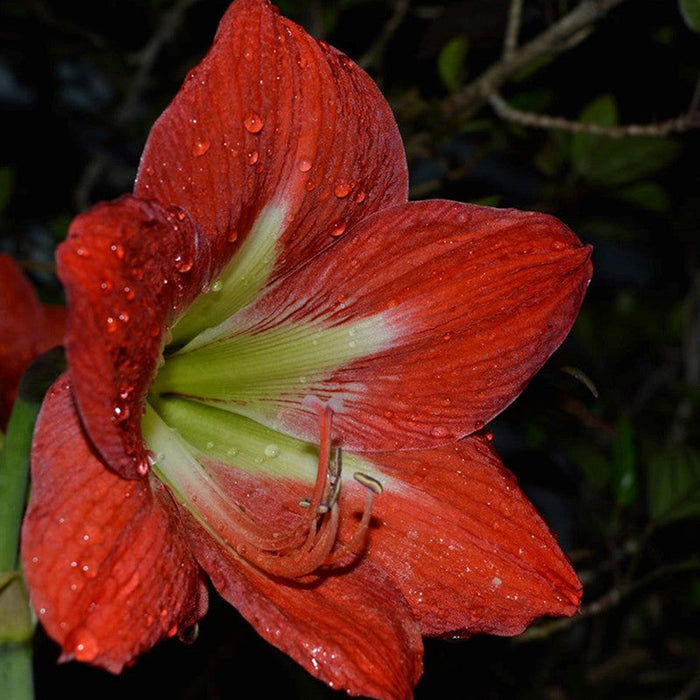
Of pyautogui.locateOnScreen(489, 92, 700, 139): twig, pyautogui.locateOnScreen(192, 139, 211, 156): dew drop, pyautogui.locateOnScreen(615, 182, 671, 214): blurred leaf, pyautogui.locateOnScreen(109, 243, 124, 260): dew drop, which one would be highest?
pyautogui.locateOnScreen(192, 139, 211, 156): dew drop

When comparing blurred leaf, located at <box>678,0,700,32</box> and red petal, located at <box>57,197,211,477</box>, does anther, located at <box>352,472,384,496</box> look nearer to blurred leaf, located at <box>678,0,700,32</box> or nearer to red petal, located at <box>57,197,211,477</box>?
red petal, located at <box>57,197,211,477</box>

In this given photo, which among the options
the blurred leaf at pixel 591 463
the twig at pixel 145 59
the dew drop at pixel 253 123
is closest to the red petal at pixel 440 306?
the dew drop at pixel 253 123

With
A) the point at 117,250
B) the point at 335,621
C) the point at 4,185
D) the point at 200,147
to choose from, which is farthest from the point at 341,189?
the point at 4,185

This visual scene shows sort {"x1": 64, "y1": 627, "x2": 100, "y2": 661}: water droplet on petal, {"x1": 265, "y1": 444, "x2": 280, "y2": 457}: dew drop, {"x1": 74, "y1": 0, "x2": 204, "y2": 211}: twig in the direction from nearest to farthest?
{"x1": 64, "y1": 627, "x2": 100, "y2": 661}: water droplet on petal → {"x1": 265, "y1": 444, "x2": 280, "y2": 457}: dew drop → {"x1": 74, "y1": 0, "x2": 204, "y2": 211}: twig

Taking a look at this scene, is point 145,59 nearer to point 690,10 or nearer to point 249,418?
point 690,10

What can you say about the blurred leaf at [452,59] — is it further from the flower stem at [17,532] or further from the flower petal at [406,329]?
the flower stem at [17,532]

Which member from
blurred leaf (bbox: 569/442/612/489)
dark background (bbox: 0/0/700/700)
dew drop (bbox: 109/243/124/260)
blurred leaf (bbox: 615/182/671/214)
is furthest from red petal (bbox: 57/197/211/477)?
blurred leaf (bbox: 615/182/671/214)

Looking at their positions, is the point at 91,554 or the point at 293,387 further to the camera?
the point at 293,387
